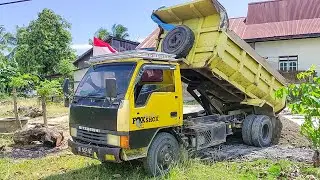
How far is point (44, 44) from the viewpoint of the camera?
39.4 meters

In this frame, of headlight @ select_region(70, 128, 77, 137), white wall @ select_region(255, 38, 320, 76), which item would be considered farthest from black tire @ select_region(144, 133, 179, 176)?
white wall @ select_region(255, 38, 320, 76)

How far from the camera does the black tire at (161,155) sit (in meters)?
6.63

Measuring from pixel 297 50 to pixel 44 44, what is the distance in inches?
1039

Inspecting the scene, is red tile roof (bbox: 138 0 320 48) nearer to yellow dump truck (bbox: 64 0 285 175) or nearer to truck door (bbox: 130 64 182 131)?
yellow dump truck (bbox: 64 0 285 175)

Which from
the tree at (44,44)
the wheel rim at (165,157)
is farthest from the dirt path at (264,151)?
the tree at (44,44)

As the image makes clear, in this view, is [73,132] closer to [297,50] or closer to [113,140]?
[113,140]

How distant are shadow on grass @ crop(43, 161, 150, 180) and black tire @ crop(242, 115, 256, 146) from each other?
345cm

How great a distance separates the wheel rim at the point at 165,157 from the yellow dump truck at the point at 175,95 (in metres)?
0.02

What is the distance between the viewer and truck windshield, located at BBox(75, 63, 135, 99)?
649cm

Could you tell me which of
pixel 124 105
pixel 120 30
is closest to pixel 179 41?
pixel 124 105

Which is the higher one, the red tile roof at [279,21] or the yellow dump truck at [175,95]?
the red tile roof at [279,21]

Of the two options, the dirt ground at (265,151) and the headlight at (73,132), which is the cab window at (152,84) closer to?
the headlight at (73,132)

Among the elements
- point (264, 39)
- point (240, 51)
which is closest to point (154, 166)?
point (240, 51)

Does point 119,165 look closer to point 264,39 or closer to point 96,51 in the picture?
point 96,51
